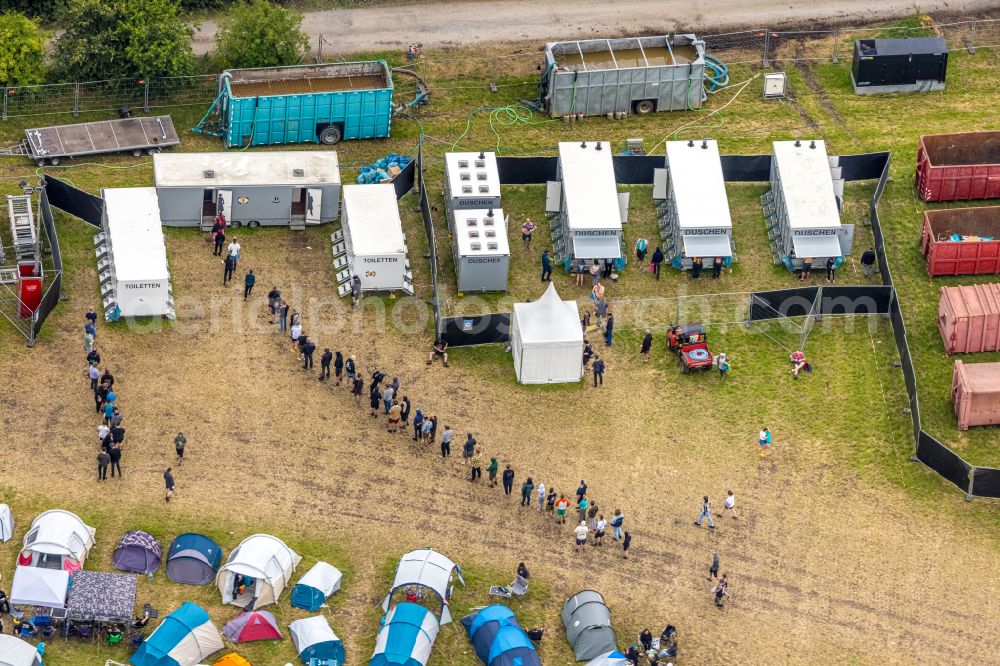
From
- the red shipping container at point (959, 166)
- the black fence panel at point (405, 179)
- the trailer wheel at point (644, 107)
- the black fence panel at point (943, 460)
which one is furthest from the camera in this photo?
the trailer wheel at point (644, 107)

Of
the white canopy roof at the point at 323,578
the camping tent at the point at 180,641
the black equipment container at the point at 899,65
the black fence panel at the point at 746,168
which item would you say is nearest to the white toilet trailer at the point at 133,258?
the white canopy roof at the point at 323,578

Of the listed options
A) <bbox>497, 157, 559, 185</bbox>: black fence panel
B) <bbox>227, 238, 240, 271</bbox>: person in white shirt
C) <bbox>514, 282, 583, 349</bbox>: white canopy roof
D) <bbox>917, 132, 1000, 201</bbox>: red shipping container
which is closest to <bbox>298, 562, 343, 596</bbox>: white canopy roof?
<bbox>514, 282, 583, 349</bbox>: white canopy roof

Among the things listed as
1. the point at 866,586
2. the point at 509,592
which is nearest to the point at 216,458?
the point at 509,592

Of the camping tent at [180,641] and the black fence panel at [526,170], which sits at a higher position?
the black fence panel at [526,170]

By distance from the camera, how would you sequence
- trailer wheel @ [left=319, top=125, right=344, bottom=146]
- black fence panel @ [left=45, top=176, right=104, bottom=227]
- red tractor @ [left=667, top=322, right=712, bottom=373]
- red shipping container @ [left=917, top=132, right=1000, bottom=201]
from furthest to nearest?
trailer wheel @ [left=319, top=125, right=344, bottom=146] < red shipping container @ [left=917, top=132, right=1000, bottom=201] < black fence panel @ [left=45, top=176, right=104, bottom=227] < red tractor @ [left=667, top=322, right=712, bottom=373]

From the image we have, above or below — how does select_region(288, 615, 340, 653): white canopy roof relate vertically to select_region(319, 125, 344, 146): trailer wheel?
below

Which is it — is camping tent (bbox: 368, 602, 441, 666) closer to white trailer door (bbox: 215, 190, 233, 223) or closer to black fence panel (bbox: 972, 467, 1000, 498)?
black fence panel (bbox: 972, 467, 1000, 498)

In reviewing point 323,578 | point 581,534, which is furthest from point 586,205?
point 323,578

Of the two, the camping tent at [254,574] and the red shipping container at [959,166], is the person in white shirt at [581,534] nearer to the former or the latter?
the camping tent at [254,574]

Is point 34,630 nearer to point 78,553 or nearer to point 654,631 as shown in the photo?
point 78,553
